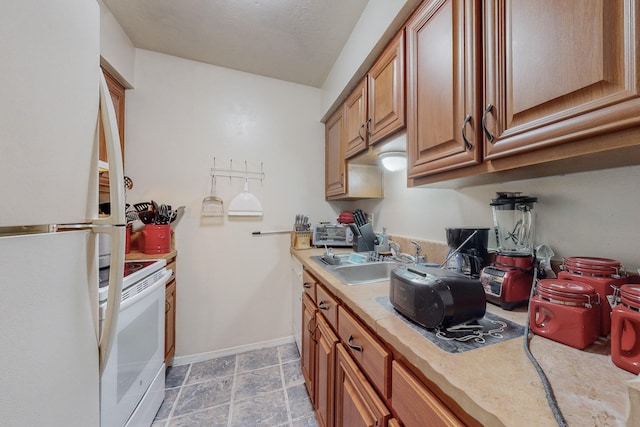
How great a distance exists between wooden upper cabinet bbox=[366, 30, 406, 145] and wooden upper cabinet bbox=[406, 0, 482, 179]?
47 millimetres

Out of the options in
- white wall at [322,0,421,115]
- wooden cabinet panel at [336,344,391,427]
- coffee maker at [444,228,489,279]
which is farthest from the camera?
white wall at [322,0,421,115]

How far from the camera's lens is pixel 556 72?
52cm

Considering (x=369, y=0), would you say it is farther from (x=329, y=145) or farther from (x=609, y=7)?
(x=609, y=7)

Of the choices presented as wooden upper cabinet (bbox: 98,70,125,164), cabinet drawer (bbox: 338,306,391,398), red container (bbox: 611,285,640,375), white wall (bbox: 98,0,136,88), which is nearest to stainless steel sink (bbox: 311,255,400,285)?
cabinet drawer (bbox: 338,306,391,398)

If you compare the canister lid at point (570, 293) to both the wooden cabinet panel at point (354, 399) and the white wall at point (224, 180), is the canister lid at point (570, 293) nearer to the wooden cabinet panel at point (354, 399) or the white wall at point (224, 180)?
the wooden cabinet panel at point (354, 399)

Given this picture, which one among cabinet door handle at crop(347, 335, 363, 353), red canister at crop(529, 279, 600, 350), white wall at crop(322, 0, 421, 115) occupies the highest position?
white wall at crop(322, 0, 421, 115)

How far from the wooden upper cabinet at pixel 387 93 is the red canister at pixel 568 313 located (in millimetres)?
816

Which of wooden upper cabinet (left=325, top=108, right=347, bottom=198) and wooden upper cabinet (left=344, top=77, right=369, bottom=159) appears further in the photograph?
wooden upper cabinet (left=325, top=108, right=347, bottom=198)

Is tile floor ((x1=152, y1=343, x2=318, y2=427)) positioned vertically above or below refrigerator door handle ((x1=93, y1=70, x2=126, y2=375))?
below

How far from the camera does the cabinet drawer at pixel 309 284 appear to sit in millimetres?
1334

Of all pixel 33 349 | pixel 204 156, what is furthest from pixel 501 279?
pixel 204 156

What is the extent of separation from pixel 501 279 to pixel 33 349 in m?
1.18

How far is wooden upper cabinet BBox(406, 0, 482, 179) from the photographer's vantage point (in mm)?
714

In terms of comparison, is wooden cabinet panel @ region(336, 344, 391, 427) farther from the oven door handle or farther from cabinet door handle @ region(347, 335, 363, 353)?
the oven door handle
